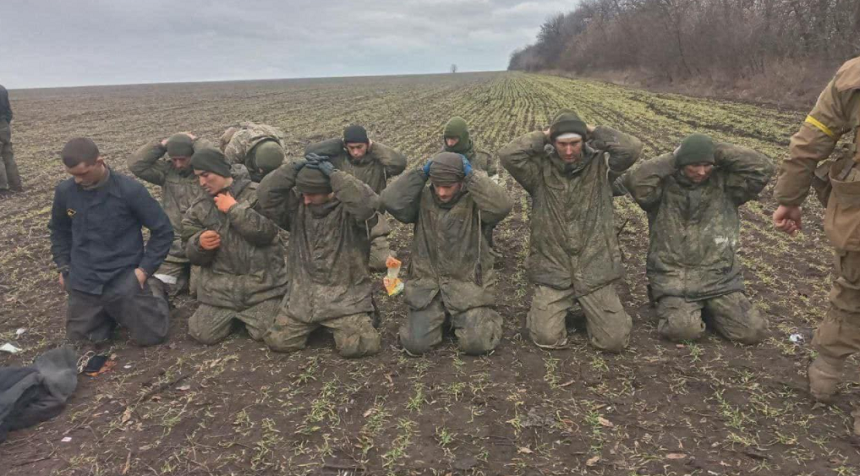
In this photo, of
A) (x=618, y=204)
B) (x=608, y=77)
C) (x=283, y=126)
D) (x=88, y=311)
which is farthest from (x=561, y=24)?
(x=88, y=311)

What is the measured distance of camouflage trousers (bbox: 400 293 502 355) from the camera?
453cm

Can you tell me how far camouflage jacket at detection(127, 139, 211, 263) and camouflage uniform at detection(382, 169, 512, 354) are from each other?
2592 mm

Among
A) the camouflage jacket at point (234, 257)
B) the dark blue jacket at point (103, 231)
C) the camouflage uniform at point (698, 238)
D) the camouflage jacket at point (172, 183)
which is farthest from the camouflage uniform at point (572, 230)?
the camouflage jacket at point (172, 183)

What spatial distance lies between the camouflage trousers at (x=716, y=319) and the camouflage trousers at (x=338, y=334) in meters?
2.46

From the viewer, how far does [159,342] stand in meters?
4.84

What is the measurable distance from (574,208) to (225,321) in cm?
321

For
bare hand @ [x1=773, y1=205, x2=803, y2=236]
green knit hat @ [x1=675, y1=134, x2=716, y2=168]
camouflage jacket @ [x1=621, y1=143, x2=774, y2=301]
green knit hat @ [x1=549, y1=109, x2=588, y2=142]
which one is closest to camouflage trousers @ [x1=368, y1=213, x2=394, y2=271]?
green knit hat @ [x1=549, y1=109, x2=588, y2=142]

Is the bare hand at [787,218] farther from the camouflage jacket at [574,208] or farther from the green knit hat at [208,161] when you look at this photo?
the green knit hat at [208,161]

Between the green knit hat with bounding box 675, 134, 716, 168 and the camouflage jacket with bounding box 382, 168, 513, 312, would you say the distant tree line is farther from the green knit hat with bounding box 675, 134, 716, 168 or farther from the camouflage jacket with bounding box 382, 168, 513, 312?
the camouflage jacket with bounding box 382, 168, 513, 312

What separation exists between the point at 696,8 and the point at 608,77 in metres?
12.7

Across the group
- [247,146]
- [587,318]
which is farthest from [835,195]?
[247,146]

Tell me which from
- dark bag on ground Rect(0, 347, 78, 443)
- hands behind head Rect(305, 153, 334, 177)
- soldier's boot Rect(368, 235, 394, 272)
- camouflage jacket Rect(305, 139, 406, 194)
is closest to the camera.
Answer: dark bag on ground Rect(0, 347, 78, 443)

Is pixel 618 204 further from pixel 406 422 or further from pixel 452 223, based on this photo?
pixel 406 422

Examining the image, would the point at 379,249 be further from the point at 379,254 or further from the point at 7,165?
the point at 7,165
